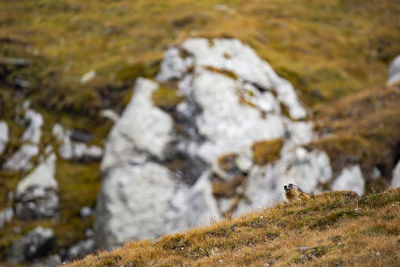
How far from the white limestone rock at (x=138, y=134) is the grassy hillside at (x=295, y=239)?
25.3 m

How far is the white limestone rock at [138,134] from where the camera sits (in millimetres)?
40625

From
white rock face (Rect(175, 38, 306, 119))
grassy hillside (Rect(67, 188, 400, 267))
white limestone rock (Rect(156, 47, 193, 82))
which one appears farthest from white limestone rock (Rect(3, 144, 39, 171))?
grassy hillside (Rect(67, 188, 400, 267))

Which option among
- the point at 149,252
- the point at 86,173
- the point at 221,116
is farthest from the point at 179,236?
the point at 86,173

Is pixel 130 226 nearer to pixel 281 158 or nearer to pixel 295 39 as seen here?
pixel 281 158

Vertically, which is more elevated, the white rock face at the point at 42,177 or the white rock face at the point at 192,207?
the white rock face at the point at 192,207

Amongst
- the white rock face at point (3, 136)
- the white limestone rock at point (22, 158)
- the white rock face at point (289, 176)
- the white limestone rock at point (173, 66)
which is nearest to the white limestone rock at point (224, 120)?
the white limestone rock at point (173, 66)

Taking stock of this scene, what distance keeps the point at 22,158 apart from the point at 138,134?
17043mm

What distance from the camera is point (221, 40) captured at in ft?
160

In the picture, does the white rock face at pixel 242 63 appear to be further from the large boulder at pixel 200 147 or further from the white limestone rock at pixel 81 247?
the white limestone rock at pixel 81 247

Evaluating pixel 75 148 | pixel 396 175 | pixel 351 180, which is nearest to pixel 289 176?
pixel 351 180

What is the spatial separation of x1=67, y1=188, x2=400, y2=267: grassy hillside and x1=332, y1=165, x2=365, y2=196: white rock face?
15.2 m

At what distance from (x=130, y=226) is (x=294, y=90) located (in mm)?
24997

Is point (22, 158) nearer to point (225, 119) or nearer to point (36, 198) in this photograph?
point (36, 198)

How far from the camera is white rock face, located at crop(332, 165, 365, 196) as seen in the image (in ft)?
98.5
